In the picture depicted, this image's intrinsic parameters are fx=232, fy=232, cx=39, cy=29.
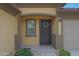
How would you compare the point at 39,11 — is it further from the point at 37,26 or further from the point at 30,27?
the point at 30,27

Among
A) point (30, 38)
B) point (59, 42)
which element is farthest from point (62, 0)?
point (30, 38)

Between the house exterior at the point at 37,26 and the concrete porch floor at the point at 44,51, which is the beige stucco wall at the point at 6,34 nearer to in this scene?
the house exterior at the point at 37,26

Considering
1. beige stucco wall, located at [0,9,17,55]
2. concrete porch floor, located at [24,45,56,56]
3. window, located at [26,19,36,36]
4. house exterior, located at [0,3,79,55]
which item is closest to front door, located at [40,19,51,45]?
house exterior, located at [0,3,79,55]

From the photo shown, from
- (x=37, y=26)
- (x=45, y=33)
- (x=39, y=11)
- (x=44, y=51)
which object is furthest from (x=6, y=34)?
(x=45, y=33)

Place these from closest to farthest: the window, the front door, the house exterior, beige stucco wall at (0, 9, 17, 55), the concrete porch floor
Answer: beige stucco wall at (0, 9, 17, 55)
the house exterior
the concrete porch floor
the window
the front door

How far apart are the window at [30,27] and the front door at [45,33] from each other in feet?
3.61

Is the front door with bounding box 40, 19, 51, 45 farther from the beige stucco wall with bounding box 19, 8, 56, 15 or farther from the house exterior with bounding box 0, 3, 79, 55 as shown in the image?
the beige stucco wall with bounding box 19, 8, 56, 15

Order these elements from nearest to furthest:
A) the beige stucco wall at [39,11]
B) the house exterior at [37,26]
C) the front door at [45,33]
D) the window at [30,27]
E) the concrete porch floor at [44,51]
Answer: the house exterior at [37,26], the concrete porch floor at [44,51], the beige stucco wall at [39,11], the window at [30,27], the front door at [45,33]

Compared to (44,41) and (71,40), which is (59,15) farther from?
(44,41)

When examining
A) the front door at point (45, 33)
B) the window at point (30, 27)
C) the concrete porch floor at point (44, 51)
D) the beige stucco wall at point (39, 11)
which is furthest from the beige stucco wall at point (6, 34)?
the front door at point (45, 33)

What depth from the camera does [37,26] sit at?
21.5 meters

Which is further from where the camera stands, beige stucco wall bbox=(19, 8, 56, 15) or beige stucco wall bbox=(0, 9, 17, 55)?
beige stucco wall bbox=(19, 8, 56, 15)

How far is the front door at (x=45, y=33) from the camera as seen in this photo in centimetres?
2252

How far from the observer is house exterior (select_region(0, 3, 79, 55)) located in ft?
49.2
